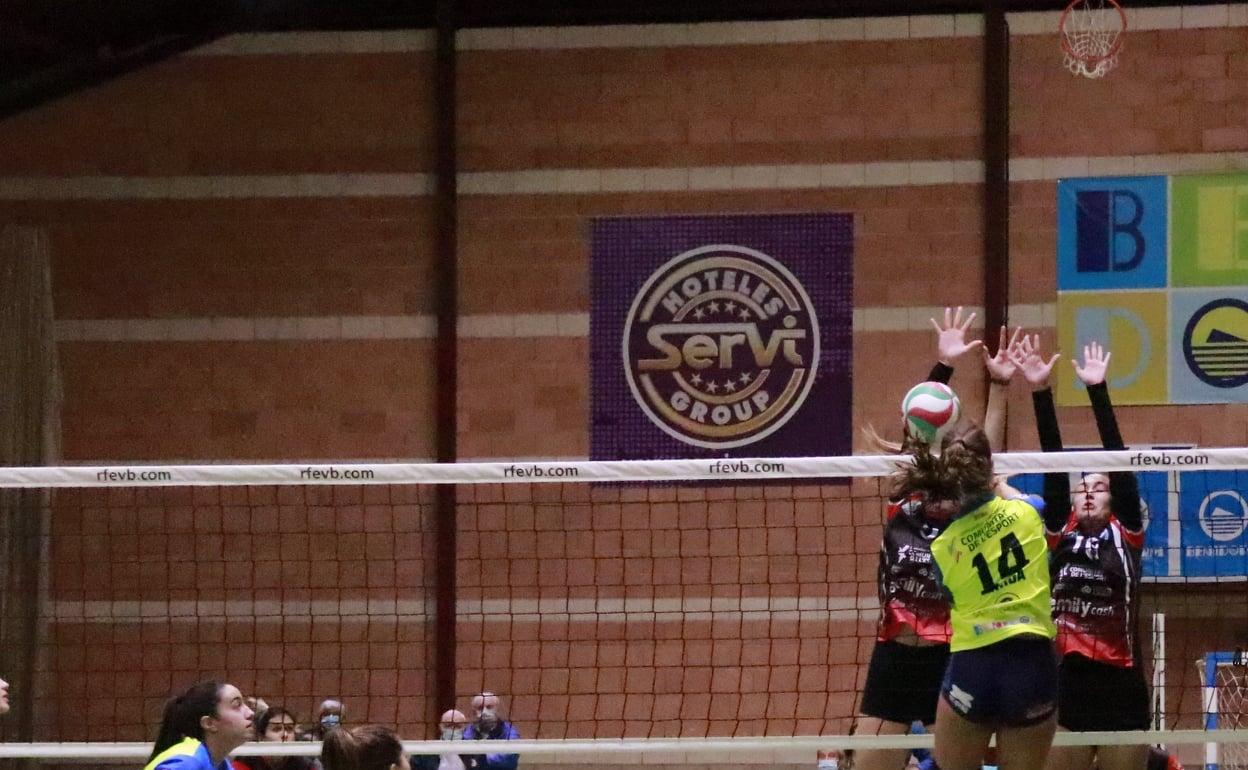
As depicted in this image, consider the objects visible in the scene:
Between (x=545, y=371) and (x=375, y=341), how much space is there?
1.43 m

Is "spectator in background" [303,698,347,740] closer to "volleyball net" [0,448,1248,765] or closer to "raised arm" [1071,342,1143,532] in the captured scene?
"volleyball net" [0,448,1248,765]

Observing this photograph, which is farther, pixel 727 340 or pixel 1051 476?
pixel 727 340

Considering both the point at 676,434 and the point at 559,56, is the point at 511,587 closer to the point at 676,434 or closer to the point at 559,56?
the point at 676,434

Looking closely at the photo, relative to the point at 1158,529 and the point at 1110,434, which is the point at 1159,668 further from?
the point at 1110,434

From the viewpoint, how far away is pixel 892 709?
266 inches

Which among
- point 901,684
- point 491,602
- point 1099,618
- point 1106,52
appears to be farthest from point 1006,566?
point 491,602

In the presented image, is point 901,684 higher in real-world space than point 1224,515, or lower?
lower

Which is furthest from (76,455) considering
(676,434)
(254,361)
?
(676,434)

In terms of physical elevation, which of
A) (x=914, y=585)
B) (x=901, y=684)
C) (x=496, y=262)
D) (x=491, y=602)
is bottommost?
(x=491, y=602)

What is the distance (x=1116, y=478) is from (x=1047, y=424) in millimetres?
765

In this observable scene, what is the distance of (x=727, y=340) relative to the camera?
1277cm

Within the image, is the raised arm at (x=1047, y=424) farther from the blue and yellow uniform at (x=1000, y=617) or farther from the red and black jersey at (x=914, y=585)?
the blue and yellow uniform at (x=1000, y=617)

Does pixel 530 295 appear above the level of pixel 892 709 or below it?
above

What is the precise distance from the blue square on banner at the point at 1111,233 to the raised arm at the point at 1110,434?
5.06 metres
